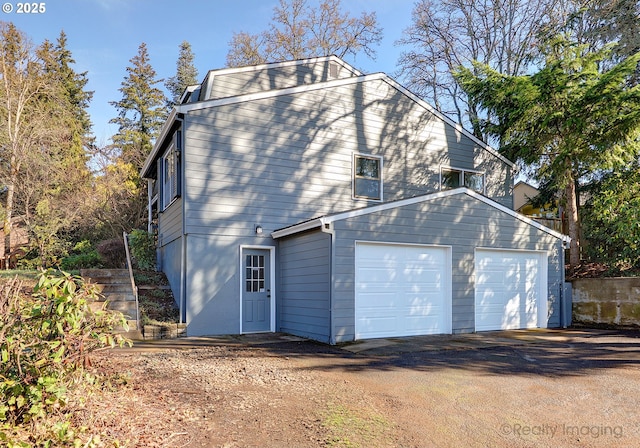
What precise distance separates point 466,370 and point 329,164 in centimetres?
643

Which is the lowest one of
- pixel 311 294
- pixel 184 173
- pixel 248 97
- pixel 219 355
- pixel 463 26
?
pixel 219 355

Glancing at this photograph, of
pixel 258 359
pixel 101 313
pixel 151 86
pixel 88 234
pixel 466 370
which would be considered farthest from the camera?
pixel 151 86

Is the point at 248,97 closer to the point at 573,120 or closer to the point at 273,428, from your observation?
the point at 273,428

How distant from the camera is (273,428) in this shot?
3932 mm

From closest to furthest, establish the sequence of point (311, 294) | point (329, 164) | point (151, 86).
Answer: point (311, 294) → point (329, 164) → point (151, 86)

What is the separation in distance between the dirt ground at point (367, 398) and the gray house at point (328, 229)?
1733 millimetres

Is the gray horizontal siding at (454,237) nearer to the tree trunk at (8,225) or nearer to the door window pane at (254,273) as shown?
the door window pane at (254,273)

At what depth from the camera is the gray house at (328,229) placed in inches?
360

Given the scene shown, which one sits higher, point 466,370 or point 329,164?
point 329,164

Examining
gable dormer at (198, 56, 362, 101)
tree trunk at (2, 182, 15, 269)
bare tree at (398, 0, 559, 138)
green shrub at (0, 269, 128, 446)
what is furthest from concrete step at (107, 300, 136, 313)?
bare tree at (398, 0, 559, 138)

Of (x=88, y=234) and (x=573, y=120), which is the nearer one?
(x=573, y=120)

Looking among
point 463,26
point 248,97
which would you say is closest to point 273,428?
point 248,97

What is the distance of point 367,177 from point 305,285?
3.84 m

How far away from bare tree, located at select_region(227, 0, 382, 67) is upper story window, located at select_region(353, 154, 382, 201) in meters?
13.2
